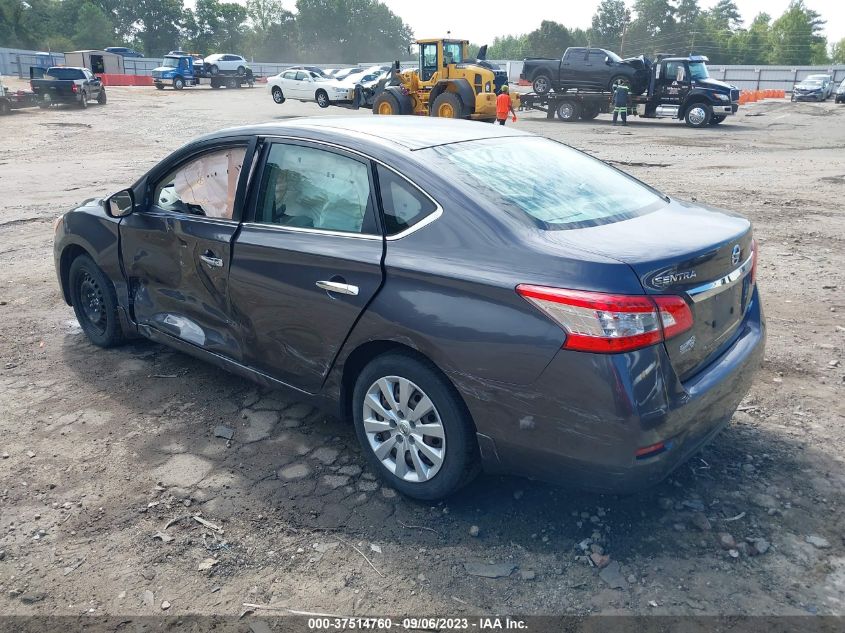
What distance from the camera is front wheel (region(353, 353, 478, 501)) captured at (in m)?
3.06

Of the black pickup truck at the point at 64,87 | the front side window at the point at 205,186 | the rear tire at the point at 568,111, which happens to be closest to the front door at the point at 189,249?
the front side window at the point at 205,186

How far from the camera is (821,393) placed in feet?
14.1

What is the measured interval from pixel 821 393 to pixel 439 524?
8.54ft

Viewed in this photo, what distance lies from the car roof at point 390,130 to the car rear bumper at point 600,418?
1390 millimetres

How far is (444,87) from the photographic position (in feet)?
76.1

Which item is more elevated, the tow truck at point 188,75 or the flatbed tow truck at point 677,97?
the tow truck at point 188,75

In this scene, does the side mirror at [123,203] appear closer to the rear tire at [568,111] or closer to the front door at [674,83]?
the front door at [674,83]

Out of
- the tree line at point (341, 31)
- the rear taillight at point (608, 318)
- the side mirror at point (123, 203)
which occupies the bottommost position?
the rear taillight at point (608, 318)

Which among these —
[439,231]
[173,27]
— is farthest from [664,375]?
[173,27]

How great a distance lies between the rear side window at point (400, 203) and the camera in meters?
3.21

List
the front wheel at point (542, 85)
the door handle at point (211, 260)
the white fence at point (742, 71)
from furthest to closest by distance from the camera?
→ the white fence at point (742, 71)
the front wheel at point (542, 85)
the door handle at point (211, 260)

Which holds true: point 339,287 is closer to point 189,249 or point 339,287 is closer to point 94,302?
point 189,249

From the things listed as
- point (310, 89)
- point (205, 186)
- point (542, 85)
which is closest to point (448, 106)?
point (542, 85)

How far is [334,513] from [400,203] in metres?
1.46
